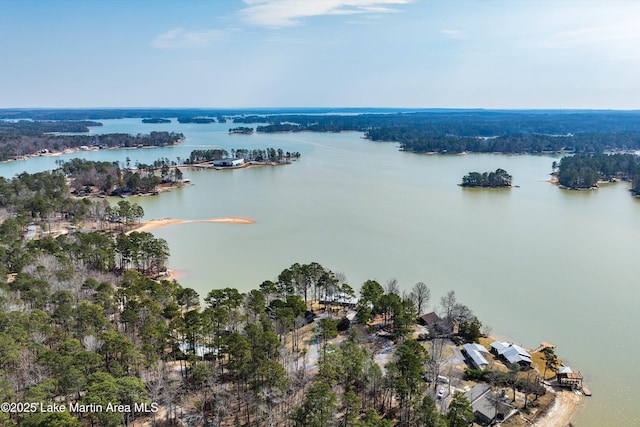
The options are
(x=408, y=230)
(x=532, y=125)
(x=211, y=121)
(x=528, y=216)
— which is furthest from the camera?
(x=211, y=121)

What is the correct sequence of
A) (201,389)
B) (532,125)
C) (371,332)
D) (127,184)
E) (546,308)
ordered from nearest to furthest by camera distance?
(201,389)
(371,332)
(546,308)
(127,184)
(532,125)

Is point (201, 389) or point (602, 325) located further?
point (602, 325)

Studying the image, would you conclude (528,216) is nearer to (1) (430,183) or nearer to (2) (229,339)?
→ (1) (430,183)

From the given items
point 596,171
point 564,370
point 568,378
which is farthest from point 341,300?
point 596,171

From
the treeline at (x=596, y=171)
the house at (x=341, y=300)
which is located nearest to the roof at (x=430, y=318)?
the house at (x=341, y=300)

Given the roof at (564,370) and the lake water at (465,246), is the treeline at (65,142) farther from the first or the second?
the roof at (564,370)

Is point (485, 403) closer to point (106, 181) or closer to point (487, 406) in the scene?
point (487, 406)

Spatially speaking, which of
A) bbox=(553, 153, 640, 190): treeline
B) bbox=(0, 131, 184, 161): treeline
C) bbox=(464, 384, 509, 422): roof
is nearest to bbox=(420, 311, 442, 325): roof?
Answer: bbox=(464, 384, 509, 422): roof

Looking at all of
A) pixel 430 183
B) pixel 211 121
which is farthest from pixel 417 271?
pixel 211 121

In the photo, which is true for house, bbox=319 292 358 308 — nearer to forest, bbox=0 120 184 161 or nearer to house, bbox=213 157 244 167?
house, bbox=213 157 244 167
